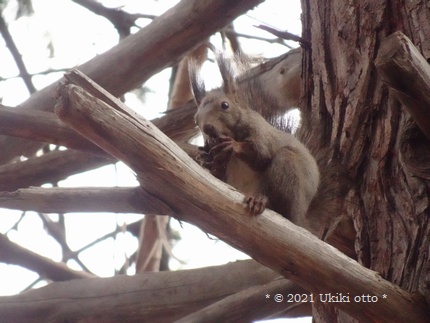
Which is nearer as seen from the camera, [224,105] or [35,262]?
[224,105]

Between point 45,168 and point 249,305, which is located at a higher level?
point 45,168

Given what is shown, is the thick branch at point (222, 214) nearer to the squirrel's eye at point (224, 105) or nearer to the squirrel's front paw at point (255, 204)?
the squirrel's front paw at point (255, 204)

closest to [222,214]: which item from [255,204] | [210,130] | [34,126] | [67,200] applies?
[255,204]

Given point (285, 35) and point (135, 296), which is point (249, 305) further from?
point (285, 35)

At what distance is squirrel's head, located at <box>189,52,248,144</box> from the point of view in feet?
8.12

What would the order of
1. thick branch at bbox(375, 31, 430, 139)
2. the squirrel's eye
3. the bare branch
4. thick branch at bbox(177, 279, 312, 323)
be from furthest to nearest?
the bare branch, the squirrel's eye, thick branch at bbox(177, 279, 312, 323), thick branch at bbox(375, 31, 430, 139)

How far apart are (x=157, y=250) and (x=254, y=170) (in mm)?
1916

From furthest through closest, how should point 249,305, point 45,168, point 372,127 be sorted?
point 45,168
point 249,305
point 372,127

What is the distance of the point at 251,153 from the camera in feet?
7.63

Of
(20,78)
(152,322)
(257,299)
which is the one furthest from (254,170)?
(20,78)

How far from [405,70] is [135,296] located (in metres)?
1.63

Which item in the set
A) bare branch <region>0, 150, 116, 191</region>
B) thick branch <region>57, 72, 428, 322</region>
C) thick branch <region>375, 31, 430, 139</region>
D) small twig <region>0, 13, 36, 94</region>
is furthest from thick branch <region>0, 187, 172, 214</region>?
A: small twig <region>0, 13, 36, 94</region>

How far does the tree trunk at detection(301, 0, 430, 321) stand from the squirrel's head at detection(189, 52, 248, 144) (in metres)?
0.25

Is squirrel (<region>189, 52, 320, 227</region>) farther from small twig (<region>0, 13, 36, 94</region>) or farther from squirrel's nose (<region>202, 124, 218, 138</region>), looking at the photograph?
small twig (<region>0, 13, 36, 94</region>)
